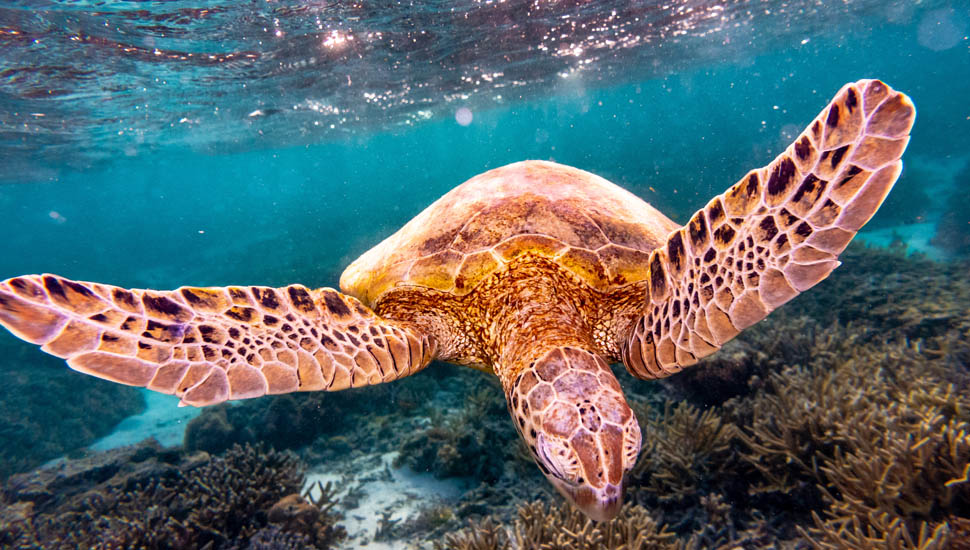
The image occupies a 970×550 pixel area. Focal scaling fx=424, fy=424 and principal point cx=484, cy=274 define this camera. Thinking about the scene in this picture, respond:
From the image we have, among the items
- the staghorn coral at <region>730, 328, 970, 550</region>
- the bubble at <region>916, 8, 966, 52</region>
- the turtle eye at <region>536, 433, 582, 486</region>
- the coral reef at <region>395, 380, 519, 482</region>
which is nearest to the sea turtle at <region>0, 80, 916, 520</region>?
the turtle eye at <region>536, 433, 582, 486</region>

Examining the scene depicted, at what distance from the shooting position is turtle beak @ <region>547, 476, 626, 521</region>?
1.75 meters

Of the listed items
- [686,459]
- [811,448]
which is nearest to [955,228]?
[811,448]

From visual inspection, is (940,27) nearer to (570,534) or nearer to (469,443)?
(469,443)

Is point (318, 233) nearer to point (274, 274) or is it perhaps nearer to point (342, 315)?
point (274, 274)

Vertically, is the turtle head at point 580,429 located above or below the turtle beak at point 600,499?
above

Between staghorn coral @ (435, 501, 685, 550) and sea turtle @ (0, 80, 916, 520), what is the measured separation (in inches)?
49.6

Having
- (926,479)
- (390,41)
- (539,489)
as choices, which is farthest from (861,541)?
(390,41)

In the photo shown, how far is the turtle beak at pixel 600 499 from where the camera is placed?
1.75m

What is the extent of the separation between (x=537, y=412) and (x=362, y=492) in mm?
4484

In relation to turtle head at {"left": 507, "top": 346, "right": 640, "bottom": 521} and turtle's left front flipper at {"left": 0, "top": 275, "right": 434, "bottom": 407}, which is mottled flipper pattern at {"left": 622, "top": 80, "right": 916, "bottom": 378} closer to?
turtle head at {"left": 507, "top": 346, "right": 640, "bottom": 521}

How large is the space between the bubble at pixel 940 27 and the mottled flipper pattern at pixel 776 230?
4021cm

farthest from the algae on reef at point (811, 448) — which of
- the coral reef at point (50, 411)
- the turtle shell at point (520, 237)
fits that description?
the coral reef at point (50, 411)

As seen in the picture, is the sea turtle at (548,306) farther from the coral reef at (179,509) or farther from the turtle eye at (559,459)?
the coral reef at (179,509)

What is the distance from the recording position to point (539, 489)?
458 cm
